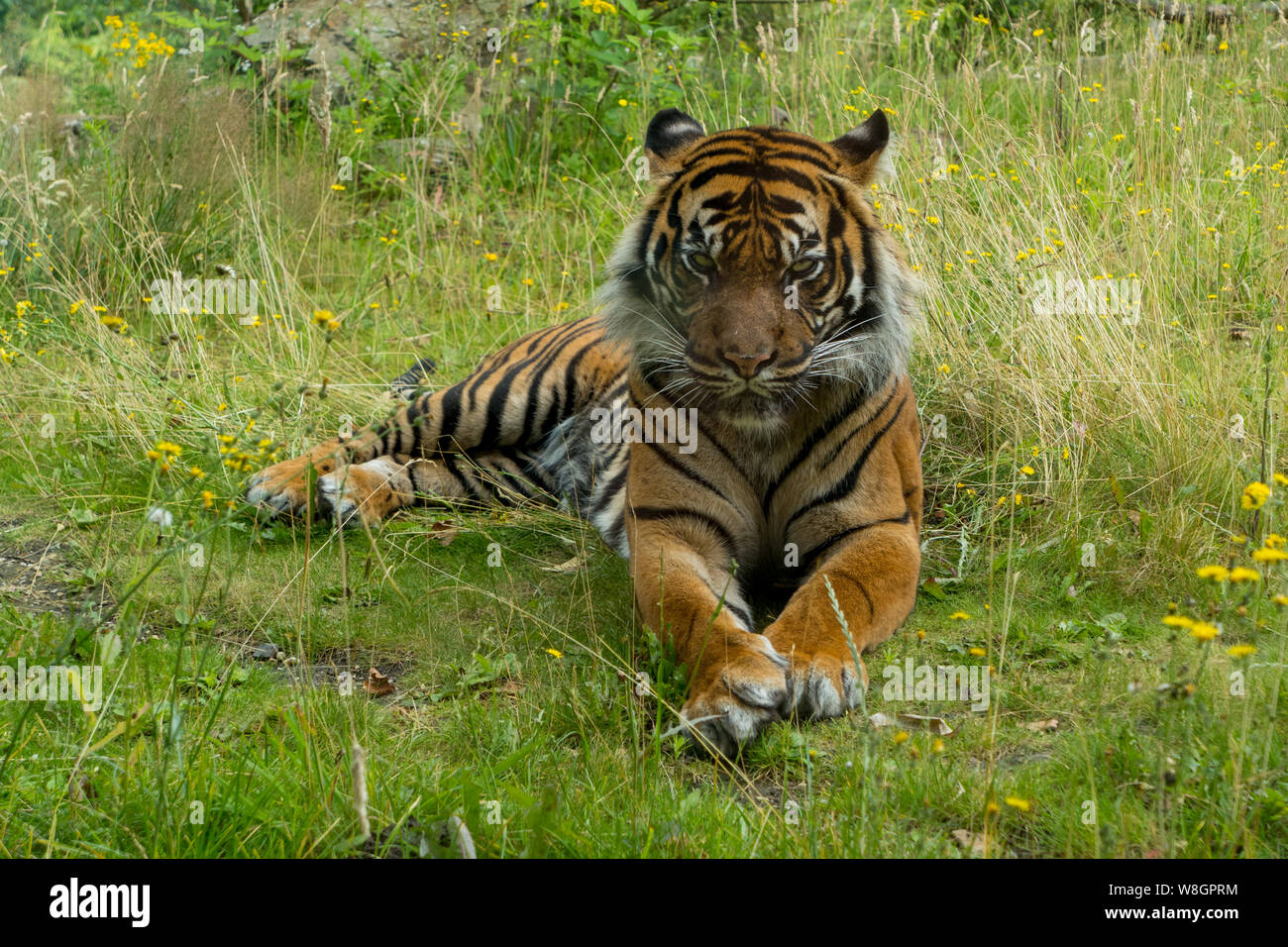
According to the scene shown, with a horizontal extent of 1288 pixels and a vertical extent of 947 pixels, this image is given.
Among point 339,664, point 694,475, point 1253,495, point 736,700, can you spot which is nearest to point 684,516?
point 694,475

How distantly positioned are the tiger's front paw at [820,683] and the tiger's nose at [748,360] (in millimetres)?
752

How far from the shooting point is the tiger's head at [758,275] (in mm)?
3389

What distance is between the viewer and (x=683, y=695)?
3096 mm

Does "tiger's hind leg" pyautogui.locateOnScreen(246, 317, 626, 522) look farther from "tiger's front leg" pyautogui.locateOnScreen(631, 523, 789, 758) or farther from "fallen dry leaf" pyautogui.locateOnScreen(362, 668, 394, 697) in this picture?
"fallen dry leaf" pyautogui.locateOnScreen(362, 668, 394, 697)

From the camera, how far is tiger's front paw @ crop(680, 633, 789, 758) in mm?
2855

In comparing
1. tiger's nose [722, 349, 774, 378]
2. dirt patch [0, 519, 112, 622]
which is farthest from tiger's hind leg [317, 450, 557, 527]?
tiger's nose [722, 349, 774, 378]

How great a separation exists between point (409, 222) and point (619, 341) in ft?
13.3

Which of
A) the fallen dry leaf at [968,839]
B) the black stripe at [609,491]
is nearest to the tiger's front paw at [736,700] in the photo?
the fallen dry leaf at [968,839]

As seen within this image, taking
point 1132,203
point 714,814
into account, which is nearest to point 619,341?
point 714,814

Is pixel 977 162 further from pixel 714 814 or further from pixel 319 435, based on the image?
pixel 714 814

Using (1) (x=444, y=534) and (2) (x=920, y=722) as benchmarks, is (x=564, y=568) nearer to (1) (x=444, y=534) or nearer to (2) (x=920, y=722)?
(1) (x=444, y=534)

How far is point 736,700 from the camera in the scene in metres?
2.88

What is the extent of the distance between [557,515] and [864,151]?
1.76 metres
